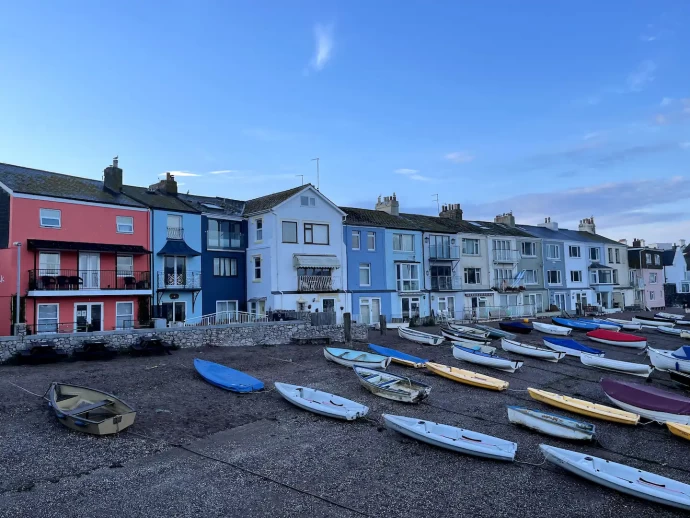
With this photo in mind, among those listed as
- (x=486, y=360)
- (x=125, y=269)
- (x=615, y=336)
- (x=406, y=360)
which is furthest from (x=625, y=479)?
(x=125, y=269)

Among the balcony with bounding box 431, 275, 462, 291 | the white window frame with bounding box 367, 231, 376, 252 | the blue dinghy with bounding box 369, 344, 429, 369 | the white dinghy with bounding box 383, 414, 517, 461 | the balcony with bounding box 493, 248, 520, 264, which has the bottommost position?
the white dinghy with bounding box 383, 414, 517, 461

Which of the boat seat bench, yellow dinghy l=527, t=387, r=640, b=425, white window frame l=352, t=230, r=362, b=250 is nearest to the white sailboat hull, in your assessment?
yellow dinghy l=527, t=387, r=640, b=425

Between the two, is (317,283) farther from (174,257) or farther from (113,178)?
(113,178)

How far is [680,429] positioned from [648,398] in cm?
193

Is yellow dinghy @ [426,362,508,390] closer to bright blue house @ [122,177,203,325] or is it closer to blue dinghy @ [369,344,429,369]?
blue dinghy @ [369,344,429,369]

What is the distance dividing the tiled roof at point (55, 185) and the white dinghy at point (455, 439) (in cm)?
2309

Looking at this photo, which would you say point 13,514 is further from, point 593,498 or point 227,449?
point 593,498

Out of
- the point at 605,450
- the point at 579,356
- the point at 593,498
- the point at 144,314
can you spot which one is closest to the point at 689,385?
the point at 579,356

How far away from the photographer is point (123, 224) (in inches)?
1206

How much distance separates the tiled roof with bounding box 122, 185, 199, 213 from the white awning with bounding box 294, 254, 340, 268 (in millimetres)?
7691

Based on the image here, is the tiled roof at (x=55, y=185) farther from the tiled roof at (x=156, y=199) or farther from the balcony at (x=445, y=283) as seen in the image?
the balcony at (x=445, y=283)

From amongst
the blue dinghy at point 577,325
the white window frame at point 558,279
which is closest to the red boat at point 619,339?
the blue dinghy at point 577,325

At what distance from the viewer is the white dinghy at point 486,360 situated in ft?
79.2

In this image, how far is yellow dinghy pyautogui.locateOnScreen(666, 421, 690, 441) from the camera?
15039 millimetres
